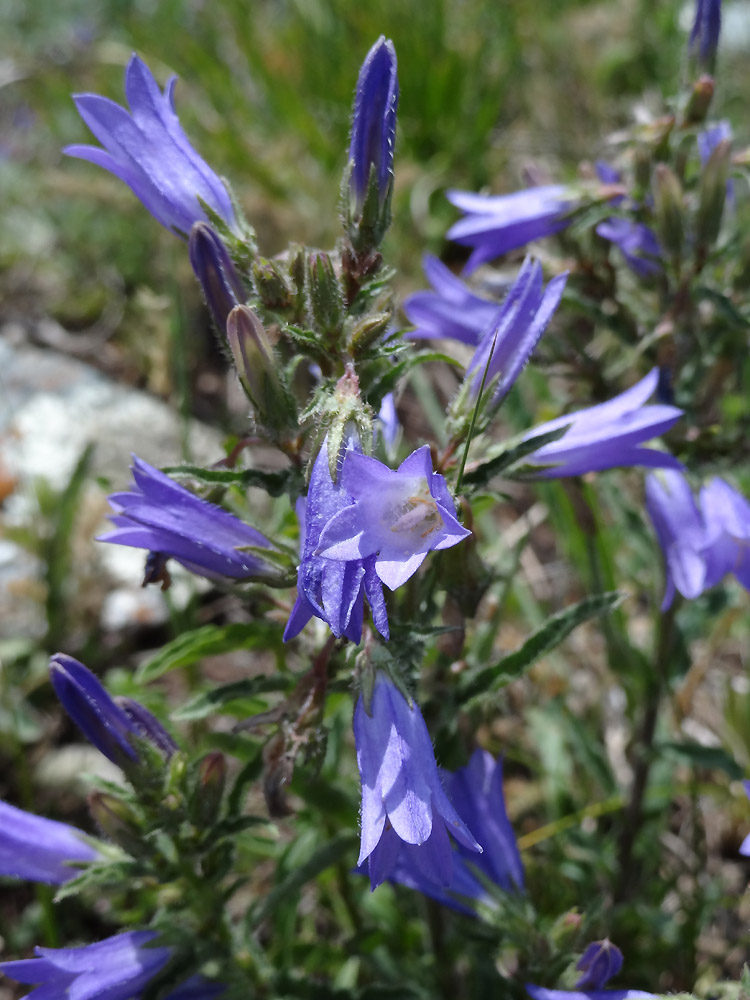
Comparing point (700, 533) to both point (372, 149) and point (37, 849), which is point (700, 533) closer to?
point (372, 149)

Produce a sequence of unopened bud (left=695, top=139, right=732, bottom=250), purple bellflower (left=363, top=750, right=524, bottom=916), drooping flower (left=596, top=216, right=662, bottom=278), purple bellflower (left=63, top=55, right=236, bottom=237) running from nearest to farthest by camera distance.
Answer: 1. purple bellflower (left=63, top=55, right=236, bottom=237)
2. purple bellflower (left=363, top=750, right=524, bottom=916)
3. unopened bud (left=695, top=139, right=732, bottom=250)
4. drooping flower (left=596, top=216, right=662, bottom=278)

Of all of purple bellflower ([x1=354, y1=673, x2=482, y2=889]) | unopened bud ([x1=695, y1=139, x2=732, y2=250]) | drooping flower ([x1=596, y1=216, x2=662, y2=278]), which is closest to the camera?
purple bellflower ([x1=354, y1=673, x2=482, y2=889])

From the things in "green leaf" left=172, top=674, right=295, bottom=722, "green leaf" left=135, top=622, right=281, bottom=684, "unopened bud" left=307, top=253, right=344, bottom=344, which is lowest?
"green leaf" left=172, top=674, right=295, bottom=722

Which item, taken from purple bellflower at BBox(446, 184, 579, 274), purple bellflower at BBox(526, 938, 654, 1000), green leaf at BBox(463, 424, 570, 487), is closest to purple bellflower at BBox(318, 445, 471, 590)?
green leaf at BBox(463, 424, 570, 487)

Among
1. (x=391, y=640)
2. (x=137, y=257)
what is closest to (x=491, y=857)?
(x=391, y=640)

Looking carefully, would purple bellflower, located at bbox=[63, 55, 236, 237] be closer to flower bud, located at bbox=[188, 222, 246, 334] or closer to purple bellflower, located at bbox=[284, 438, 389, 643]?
flower bud, located at bbox=[188, 222, 246, 334]

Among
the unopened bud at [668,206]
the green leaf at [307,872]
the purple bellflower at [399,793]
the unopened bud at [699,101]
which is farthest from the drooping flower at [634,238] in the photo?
the green leaf at [307,872]

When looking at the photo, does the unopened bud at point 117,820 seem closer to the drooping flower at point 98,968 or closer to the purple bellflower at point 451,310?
the drooping flower at point 98,968
